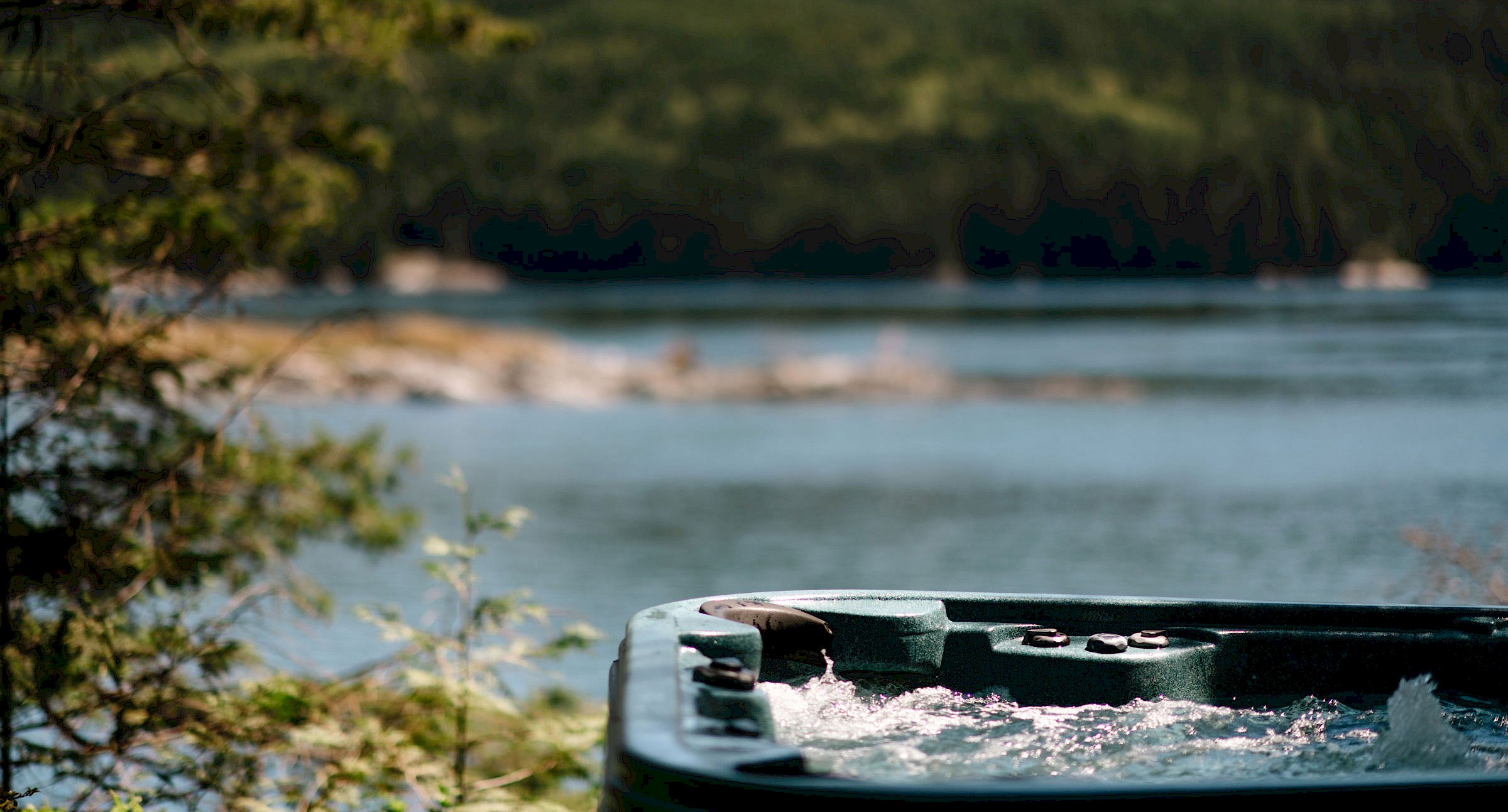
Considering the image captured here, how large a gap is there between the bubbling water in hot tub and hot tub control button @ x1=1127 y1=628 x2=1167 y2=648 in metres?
0.15

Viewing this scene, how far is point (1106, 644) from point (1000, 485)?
723 inches

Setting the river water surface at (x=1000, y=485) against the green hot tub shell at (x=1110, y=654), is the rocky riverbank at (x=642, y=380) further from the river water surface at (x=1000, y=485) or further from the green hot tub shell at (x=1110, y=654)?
the green hot tub shell at (x=1110, y=654)

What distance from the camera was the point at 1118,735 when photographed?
13.2 ft

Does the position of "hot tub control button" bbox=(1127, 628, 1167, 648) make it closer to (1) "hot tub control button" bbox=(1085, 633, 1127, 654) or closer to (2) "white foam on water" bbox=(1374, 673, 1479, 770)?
(1) "hot tub control button" bbox=(1085, 633, 1127, 654)

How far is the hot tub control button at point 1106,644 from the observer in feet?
13.7

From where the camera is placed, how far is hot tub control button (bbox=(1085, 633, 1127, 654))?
4.17 m

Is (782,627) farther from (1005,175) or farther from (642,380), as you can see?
(1005,175)

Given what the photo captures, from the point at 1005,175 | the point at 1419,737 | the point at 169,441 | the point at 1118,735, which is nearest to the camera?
the point at 1419,737

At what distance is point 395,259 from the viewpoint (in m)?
144

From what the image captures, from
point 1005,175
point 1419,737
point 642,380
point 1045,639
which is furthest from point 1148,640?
point 1005,175

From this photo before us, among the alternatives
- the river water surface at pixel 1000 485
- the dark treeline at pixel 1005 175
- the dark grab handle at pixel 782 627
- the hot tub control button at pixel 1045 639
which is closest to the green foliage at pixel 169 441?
the river water surface at pixel 1000 485

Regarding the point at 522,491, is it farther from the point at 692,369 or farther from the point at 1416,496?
the point at 692,369

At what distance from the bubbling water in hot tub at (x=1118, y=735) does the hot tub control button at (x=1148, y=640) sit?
146 mm

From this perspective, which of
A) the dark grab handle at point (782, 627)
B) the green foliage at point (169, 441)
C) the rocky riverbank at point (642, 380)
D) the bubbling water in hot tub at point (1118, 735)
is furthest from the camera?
the rocky riverbank at point (642, 380)
